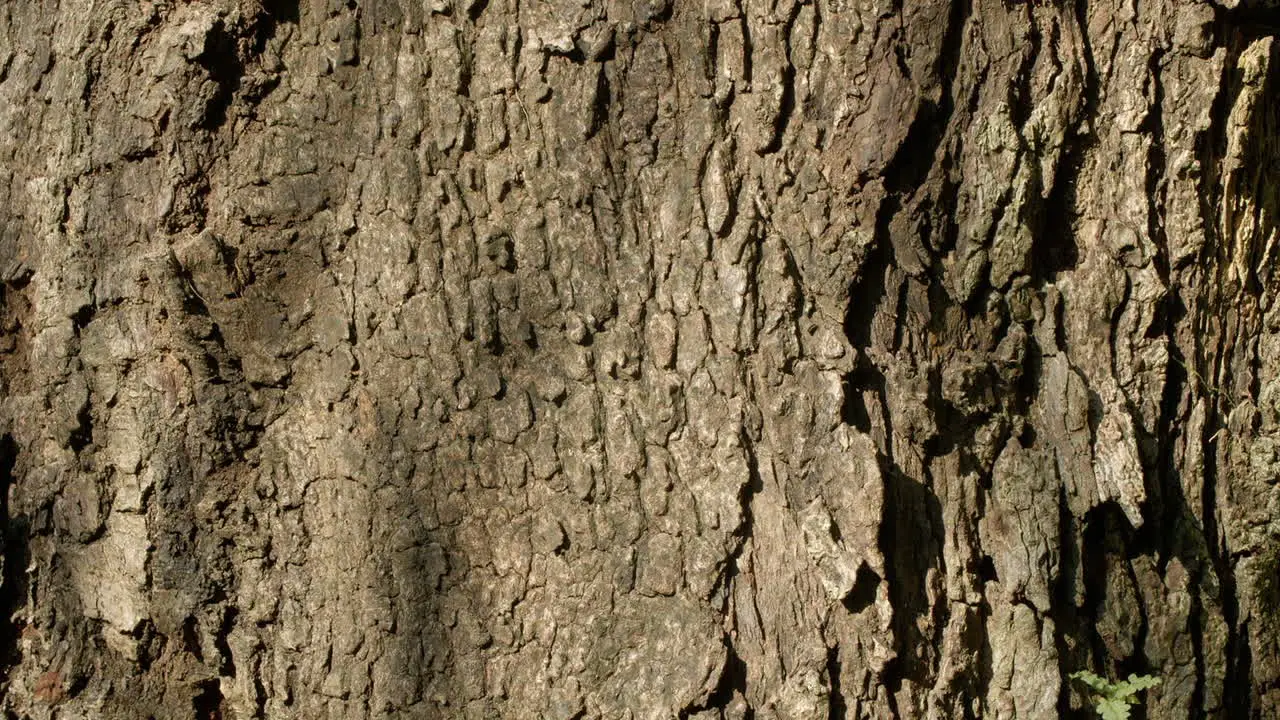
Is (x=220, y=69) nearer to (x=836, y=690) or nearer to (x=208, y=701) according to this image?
(x=208, y=701)

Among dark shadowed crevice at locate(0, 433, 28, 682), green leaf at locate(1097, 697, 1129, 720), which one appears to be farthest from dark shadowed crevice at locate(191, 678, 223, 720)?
green leaf at locate(1097, 697, 1129, 720)

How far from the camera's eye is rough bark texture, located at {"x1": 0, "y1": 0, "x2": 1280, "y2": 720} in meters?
2.02

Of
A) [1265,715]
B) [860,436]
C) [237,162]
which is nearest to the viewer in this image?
[860,436]

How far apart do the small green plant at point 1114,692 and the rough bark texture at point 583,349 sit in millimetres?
41

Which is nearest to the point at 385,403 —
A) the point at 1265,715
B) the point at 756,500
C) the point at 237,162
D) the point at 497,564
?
the point at 497,564

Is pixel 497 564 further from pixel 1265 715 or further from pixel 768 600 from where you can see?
pixel 1265 715

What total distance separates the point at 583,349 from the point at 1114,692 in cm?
132

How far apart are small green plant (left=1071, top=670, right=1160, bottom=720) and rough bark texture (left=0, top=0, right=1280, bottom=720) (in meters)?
0.04

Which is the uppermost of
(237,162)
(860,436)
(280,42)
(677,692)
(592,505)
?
(280,42)

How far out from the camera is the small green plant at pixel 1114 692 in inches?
85.8

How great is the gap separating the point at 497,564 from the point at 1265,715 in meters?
1.86

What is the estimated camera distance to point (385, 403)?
208 centimetres

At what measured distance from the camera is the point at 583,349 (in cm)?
205

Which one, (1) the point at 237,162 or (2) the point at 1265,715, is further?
(2) the point at 1265,715
